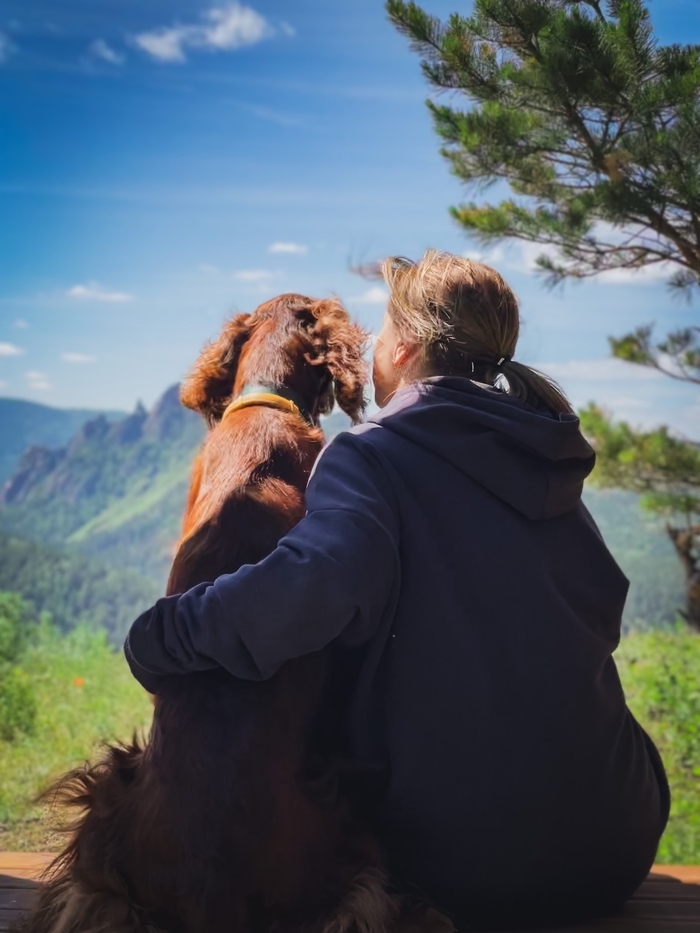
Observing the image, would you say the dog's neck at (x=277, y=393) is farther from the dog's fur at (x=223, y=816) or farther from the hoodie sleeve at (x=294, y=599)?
the hoodie sleeve at (x=294, y=599)

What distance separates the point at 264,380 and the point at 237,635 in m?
0.87

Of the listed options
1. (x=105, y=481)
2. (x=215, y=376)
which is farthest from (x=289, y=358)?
(x=105, y=481)

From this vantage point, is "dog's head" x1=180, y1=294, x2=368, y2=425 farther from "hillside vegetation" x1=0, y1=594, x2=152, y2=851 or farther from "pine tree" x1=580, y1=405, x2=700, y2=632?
"pine tree" x1=580, y1=405, x2=700, y2=632

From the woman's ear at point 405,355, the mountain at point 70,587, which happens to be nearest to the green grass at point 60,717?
the mountain at point 70,587

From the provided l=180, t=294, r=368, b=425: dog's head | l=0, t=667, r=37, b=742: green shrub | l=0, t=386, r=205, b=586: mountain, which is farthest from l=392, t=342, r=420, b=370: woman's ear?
l=0, t=386, r=205, b=586: mountain

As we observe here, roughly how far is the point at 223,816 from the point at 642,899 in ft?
3.25

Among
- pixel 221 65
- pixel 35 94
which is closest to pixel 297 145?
pixel 221 65

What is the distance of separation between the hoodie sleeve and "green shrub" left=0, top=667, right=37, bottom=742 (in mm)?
3158

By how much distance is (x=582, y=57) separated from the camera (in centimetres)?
233

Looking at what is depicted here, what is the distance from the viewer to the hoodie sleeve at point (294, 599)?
135 cm

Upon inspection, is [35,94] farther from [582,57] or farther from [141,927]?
[141,927]

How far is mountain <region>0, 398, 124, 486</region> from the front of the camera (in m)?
9.11

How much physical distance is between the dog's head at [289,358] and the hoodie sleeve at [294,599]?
701 mm

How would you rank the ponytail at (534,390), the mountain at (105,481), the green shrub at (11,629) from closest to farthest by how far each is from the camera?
the ponytail at (534,390)
the green shrub at (11,629)
the mountain at (105,481)
